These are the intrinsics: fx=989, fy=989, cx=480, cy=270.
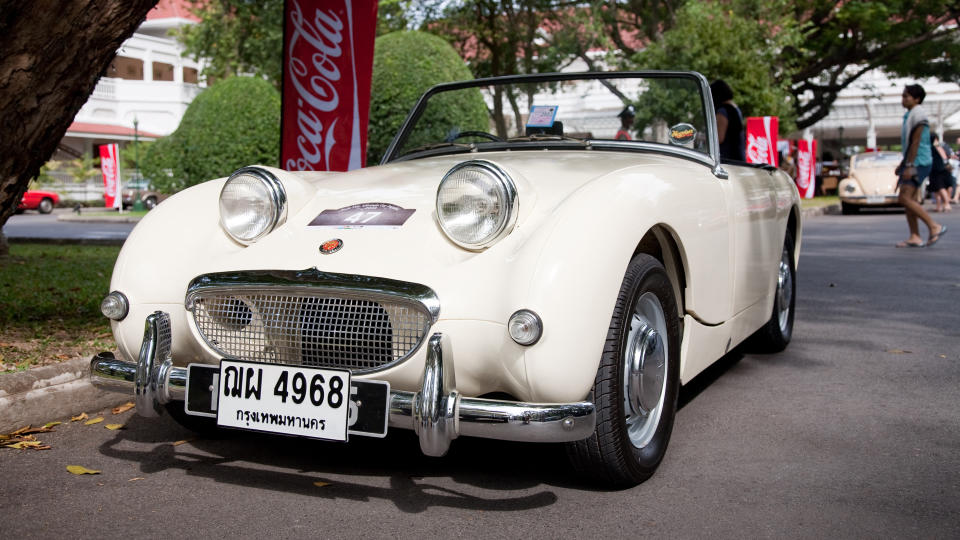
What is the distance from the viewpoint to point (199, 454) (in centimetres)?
362

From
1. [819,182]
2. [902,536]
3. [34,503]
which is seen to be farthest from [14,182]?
[819,182]

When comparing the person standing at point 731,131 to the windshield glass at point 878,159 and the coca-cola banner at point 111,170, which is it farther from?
the coca-cola banner at point 111,170

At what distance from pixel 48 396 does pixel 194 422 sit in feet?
2.57

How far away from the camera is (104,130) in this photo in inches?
1666

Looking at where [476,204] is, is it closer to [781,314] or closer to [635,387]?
[635,387]

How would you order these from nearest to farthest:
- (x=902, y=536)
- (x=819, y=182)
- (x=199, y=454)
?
1. (x=902, y=536)
2. (x=199, y=454)
3. (x=819, y=182)

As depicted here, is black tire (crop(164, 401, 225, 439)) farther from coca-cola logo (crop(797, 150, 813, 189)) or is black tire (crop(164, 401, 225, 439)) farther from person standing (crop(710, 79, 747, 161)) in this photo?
coca-cola logo (crop(797, 150, 813, 189))

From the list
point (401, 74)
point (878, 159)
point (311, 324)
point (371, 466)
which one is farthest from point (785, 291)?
point (878, 159)

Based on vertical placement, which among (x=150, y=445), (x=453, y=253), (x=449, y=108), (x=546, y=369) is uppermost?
(x=449, y=108)

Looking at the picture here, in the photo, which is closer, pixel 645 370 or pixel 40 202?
pixel 645 370

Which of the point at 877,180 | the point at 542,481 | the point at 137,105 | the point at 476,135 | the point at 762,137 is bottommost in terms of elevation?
the point at 542,481

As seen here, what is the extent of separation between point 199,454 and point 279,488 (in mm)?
578

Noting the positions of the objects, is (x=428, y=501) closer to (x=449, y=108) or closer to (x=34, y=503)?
A: (x=34, y=503)

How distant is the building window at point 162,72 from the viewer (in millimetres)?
51875
